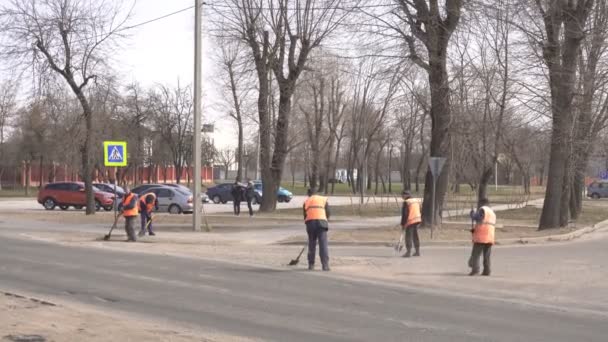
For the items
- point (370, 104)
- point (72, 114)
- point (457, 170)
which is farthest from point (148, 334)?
point (370, 104)

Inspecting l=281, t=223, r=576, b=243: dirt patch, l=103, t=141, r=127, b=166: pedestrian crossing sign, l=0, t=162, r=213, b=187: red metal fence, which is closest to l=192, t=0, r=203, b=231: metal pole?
l=103, t=141, r=127, b=166: pedestrian crossing sign

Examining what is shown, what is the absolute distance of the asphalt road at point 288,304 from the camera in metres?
9.42

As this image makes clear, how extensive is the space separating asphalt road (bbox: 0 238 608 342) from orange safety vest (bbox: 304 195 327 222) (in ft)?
3.65

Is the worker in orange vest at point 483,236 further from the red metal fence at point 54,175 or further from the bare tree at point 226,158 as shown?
the bare tree at point 226,158

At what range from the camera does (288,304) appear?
11.4 m

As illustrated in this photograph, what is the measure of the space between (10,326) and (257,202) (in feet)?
137

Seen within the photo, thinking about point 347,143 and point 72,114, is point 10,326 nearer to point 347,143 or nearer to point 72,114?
point 72,114

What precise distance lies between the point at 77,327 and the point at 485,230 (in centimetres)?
889

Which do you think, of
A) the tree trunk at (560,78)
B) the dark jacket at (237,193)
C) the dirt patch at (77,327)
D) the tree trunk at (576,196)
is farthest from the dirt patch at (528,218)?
the dirt patch at (77,327)

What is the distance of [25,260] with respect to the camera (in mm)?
16781

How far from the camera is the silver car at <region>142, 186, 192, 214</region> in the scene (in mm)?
38562

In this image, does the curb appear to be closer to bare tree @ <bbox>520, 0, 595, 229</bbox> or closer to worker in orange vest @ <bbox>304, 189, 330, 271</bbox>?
bare tree @ <bbox>520, 0, 595, 229</bbox>

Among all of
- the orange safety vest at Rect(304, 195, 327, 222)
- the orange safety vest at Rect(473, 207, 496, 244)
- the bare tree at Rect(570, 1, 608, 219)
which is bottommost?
the orange safety vest at Rect(473, 207, 496, 244)

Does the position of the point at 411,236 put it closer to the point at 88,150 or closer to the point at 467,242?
the point at 467,242
